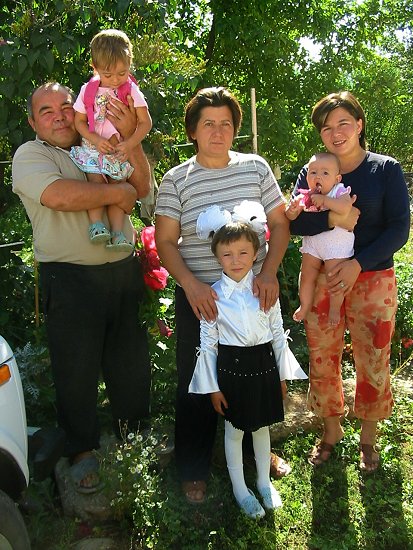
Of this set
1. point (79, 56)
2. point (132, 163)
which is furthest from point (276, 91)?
point (132, 163)

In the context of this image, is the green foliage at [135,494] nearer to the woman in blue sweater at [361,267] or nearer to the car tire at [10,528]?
the car tire at [10,528]

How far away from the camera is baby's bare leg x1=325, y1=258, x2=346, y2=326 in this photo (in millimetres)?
2934

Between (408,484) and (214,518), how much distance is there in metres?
1.08

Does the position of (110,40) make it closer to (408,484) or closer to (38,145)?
(38,145)

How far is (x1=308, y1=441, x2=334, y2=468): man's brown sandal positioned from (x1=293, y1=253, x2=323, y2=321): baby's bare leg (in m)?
0.87

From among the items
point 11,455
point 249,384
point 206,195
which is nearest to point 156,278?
point 206,195

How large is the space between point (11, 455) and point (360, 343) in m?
1.80

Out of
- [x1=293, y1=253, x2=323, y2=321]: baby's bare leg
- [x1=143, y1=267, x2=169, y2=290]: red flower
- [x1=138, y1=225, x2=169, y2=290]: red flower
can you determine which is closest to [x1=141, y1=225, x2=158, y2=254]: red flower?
[x1=138, y1=225, x2=169, y2=290]: red flower

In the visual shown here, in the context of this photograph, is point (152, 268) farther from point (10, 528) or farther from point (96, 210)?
point (10, 528)

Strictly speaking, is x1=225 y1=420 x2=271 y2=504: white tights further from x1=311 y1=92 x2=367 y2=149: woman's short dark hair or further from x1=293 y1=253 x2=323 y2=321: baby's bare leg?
x1=311 y1=92 x2=367 y2=149: woman's short dark hair

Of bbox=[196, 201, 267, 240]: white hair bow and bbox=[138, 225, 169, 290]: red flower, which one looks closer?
bbox=[196, 201, 267, 240]: white hair bow

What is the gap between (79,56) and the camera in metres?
3.67

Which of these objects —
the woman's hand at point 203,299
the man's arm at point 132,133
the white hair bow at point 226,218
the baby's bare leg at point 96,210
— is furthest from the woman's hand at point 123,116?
the woman's hand at point 203,299

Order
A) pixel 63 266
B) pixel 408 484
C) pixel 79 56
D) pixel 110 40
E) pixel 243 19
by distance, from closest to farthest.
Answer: pixel 110 40 → pixel 63 266 → pixel 408 484 → pixel 79 56 → pixel 243 19
